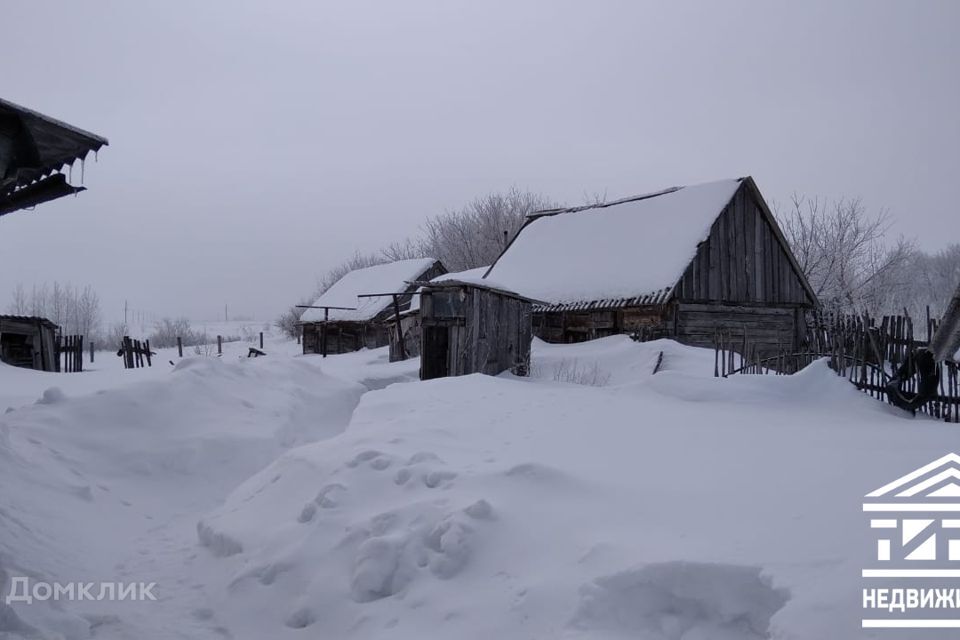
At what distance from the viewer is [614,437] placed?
546 cm

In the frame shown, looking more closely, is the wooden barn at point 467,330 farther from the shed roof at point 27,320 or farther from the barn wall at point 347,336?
the barn wall at point 347,336

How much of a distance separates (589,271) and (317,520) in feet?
50.1

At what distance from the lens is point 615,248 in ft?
62.0

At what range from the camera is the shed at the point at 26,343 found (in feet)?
57.0

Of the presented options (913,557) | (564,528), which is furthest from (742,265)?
(913,557)

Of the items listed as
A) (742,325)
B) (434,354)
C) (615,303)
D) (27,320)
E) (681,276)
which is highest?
(681,276)

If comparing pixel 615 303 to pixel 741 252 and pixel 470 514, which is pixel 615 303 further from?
pixel 470 514

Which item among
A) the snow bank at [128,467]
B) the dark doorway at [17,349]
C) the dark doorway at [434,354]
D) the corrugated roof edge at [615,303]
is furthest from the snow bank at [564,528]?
the dark doorway at [17,349]

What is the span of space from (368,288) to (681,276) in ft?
66.4

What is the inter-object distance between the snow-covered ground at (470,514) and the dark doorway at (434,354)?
17.8 feet

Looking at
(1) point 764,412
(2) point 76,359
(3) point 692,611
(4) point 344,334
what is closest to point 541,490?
(3) point 692,611

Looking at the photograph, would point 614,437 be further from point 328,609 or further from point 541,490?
point 328,609

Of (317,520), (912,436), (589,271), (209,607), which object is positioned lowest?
(209,607)

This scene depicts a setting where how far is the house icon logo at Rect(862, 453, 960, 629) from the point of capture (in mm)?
2336
